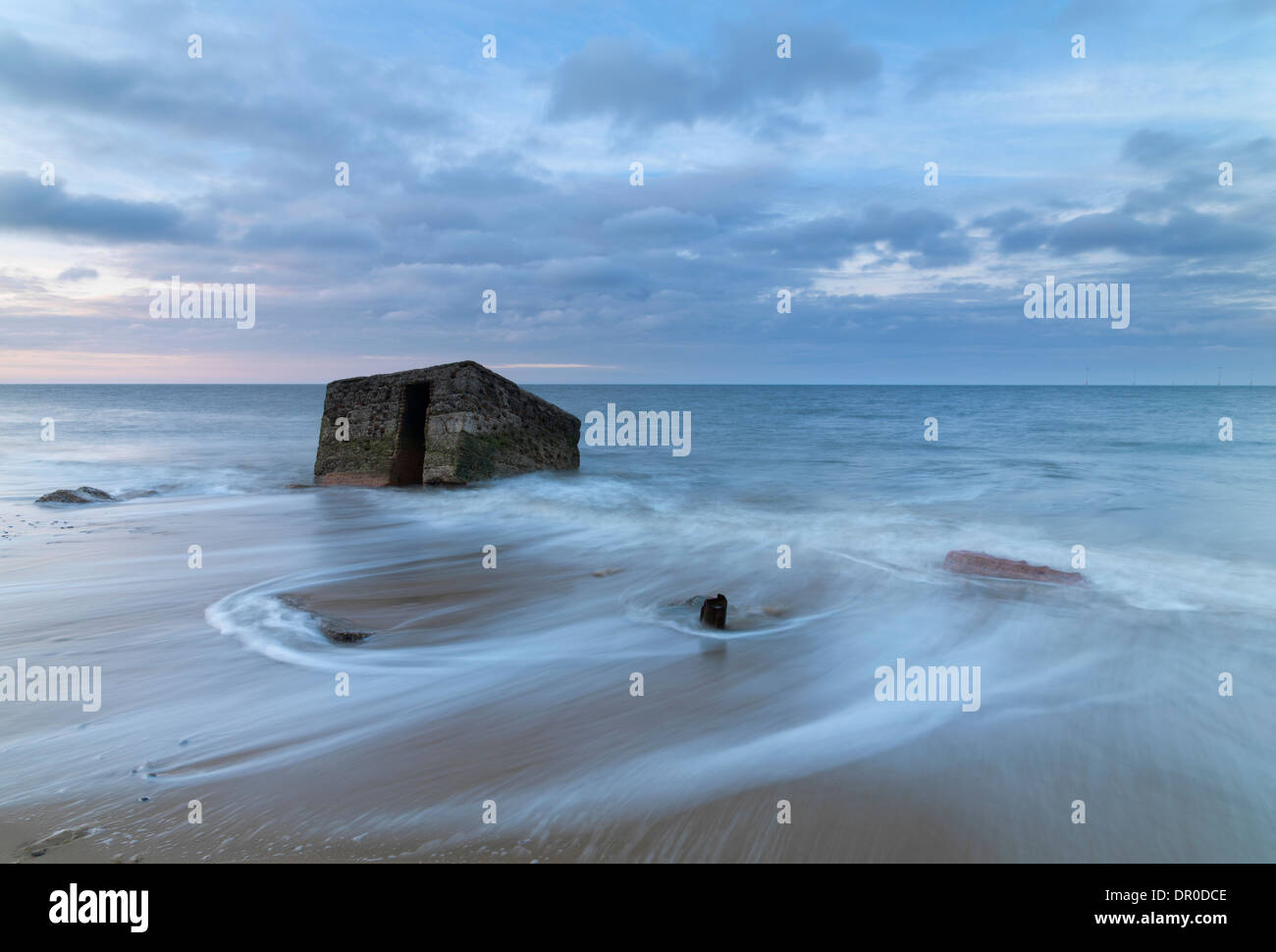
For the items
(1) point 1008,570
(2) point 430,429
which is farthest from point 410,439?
(1) point 1008,570

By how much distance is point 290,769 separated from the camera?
3055 millimetres

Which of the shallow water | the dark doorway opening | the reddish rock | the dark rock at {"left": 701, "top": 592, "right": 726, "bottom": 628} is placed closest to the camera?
the shallow water

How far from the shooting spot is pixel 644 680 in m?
4.14

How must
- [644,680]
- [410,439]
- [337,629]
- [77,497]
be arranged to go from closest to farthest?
[644,680], [337,629], [77,497], [410,439]

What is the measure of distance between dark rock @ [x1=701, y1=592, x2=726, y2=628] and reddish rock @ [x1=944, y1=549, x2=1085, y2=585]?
3.00 metres

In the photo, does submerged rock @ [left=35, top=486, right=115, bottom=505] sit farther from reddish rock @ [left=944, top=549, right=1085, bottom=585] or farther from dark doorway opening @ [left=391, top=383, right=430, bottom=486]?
reddish rock @ [left=944, top=549, right=1085, bottom=585]

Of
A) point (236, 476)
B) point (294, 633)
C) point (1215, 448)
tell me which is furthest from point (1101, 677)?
point (1215, 448)

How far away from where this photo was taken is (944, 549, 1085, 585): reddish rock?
635cm

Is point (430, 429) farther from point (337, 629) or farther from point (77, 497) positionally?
point (337, 629)

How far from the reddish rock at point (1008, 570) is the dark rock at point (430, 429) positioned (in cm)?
731

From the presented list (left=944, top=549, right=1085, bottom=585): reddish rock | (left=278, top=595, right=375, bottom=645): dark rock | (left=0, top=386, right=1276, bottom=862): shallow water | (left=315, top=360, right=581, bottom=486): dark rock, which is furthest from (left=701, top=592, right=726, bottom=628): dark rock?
(left=315, top=360, right=581, bottom=486): dark rock

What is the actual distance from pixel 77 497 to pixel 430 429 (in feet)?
17.3
